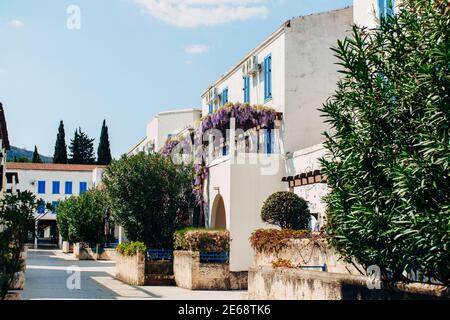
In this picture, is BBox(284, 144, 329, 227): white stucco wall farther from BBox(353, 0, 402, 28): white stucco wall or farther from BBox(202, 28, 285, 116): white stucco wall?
BBox(353, 0, 402, 28): white stucco wall

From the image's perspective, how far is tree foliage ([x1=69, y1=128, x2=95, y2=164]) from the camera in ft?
295

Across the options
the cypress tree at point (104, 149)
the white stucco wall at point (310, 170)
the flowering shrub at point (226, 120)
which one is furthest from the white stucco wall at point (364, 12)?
the cypress tree at point (104, 149)

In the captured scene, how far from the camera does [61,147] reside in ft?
292

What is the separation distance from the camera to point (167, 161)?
30.6 m

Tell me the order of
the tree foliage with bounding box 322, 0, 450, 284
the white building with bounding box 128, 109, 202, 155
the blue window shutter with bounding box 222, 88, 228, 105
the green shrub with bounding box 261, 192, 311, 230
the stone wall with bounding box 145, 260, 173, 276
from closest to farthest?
the tree foliage with bounding box 322, 0, 450, 284 → the green shrub with bounding box 261, 192, 311, 230 → the stone wall with bounding box 145, 260, 173, 276 → the blue window shutter with bounding box 222, 88, 228, 105 → the white building with bounding box 128, 109, 202, 155

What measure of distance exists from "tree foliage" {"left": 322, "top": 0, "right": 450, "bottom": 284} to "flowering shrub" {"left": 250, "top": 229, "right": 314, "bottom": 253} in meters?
8.13

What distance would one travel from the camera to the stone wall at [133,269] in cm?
2598

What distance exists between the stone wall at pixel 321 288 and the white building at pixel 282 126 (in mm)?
7375

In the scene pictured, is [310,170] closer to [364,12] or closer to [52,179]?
[364,12]

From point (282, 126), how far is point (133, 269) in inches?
309

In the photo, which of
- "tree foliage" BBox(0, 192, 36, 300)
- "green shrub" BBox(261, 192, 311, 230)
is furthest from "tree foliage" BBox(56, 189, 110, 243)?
"tree foliage" BBox(0, 192, 36, 300)

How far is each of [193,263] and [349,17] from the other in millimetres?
11126
